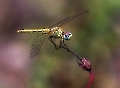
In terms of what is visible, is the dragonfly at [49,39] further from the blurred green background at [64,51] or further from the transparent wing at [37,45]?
the blurred green background at [64,51]

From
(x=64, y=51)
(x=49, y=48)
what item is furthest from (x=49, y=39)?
(x=64, y=51)

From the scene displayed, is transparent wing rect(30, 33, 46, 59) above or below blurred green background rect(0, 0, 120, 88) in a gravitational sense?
below

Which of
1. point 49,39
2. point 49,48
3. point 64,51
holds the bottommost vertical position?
point 49,48

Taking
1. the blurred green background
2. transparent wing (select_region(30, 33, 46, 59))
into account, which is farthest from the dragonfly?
the blurred green background


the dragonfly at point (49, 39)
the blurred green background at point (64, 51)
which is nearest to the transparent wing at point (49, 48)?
the dragonfly at point (49, 39)

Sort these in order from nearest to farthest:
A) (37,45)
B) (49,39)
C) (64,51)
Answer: (37,45), (49,39), (64,51)

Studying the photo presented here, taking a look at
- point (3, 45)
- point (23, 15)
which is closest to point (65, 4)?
point (23, 15)

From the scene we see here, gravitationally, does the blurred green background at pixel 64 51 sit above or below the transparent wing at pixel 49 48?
above

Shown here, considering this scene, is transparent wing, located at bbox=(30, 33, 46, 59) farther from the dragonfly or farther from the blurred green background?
the blurred green background

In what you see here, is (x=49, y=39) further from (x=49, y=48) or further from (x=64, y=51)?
(x=64, y=51)
